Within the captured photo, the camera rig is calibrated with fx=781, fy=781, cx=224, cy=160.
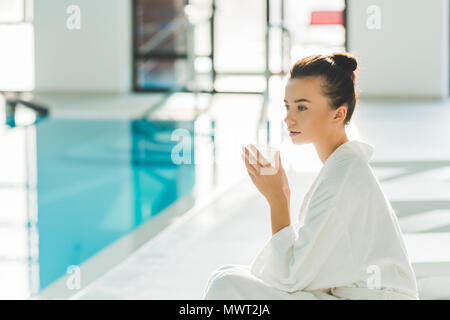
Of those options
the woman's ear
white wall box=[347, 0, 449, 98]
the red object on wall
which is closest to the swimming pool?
the woman's ear

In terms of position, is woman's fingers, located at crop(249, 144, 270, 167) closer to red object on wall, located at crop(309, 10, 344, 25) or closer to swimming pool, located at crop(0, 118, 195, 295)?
swimming pool, located at crop(0, 118, 195, 295)

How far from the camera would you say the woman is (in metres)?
1.35

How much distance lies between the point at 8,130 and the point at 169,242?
178 inches

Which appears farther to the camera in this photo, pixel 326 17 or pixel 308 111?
pixel 326 17

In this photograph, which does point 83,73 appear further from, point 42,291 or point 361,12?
point 42,291

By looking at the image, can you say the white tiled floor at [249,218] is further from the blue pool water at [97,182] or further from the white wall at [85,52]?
the white wall at [85,52]

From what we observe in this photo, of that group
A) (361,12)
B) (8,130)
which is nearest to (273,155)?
(8,130)

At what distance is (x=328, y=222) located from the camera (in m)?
1.34

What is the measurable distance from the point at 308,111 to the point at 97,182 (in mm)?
3783

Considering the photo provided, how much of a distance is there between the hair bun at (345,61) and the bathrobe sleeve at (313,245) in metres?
0.22

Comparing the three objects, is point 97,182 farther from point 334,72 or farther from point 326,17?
point 326,17

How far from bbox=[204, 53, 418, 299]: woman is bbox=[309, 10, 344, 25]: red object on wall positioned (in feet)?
30.4

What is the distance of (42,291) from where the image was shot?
2754mm

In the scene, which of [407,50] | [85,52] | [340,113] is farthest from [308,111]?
[85,52]
